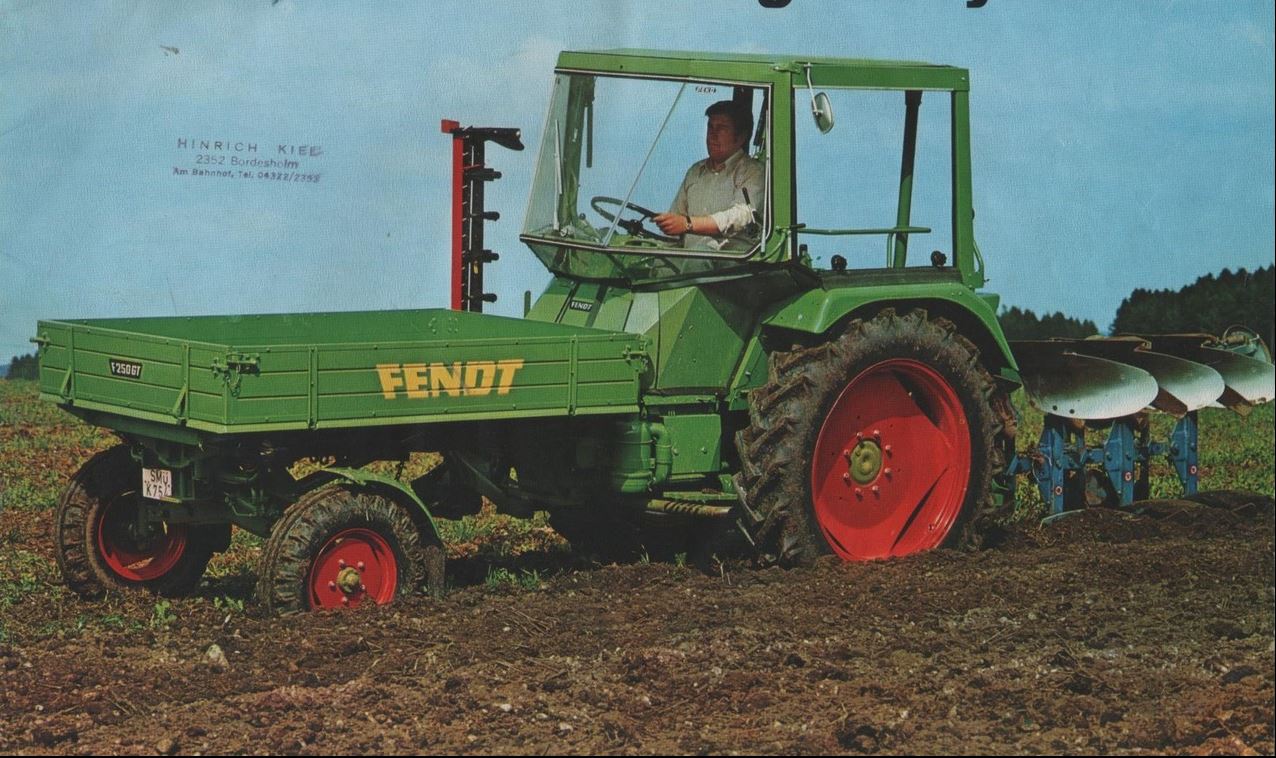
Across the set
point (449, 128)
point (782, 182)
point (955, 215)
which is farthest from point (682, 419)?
point (449, 128)

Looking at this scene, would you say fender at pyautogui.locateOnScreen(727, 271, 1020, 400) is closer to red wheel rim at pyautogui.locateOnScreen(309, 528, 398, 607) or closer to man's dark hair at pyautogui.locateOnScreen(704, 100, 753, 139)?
man's dark hair at pyautogui.locateOnScreen(704, 100, 753, 139)

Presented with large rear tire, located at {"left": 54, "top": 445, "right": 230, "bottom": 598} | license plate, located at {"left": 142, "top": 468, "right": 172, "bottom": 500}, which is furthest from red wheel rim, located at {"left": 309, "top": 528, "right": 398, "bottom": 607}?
large rear tire, located at {"left": 54, "top": 445, "right": 230, "bottom": 598}

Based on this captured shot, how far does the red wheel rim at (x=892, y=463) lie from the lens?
29.7 feet

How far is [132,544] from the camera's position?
864 centimetres

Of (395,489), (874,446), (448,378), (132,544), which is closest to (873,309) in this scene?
(874,446)

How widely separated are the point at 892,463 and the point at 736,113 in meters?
1.93

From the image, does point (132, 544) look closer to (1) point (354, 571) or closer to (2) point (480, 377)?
(1) point (354, 571)

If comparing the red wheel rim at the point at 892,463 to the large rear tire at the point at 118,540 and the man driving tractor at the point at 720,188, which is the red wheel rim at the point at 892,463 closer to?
the man driving tractor at the point at 720,188

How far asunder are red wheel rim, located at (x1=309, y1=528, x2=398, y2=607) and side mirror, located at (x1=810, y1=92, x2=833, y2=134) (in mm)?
2737

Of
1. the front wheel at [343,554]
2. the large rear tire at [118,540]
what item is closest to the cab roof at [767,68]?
the front wheel at [343,554]

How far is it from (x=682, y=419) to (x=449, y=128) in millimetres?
3830

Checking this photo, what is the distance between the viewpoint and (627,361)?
8398 mm

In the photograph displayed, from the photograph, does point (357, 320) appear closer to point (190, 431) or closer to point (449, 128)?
point (190, 431)

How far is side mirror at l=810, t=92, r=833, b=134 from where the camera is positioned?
8.42 m
